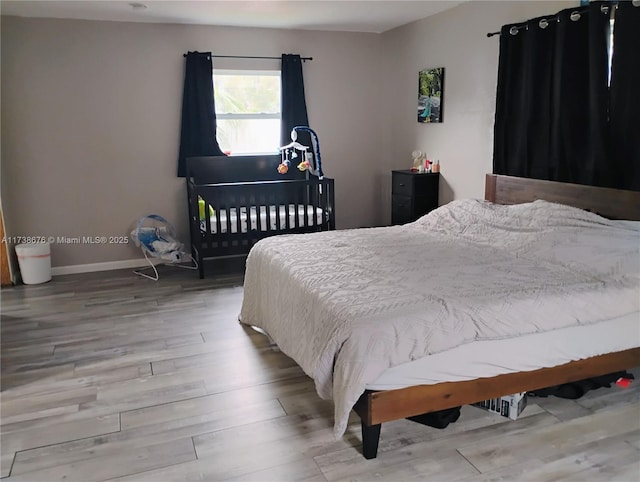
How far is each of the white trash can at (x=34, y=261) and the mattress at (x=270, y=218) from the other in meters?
1.40

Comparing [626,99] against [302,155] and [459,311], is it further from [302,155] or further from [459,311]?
[302,155]

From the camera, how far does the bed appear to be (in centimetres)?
198

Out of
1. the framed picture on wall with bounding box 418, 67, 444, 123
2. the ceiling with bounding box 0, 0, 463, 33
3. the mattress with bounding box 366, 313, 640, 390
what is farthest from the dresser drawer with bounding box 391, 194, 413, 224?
the mattress with bounding box 366, 313, 640, 390

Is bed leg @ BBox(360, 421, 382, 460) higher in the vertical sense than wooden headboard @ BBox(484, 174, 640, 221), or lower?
lower

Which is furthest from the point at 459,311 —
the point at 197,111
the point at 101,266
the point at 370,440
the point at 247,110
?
the point at 101,266

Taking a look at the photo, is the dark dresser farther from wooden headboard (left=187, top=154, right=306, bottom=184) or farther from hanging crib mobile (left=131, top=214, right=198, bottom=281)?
hanging crib mobile (left=131, top=214, right=198, bottom=281)

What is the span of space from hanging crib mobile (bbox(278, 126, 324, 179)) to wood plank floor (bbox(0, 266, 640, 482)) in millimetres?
2191

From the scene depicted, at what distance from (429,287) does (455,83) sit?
285 cm

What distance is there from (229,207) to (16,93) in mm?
2121

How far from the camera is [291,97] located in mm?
5320

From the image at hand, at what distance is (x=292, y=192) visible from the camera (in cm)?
480

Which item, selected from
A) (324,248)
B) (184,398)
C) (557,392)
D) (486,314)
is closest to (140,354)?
(184,398)

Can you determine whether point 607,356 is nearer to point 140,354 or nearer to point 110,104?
point 140,354

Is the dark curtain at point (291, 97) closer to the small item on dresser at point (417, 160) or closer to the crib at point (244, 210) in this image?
the crib at point (244, 210)
